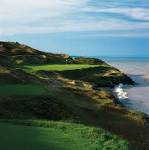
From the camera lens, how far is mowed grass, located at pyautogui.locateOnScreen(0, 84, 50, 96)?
34153 mm

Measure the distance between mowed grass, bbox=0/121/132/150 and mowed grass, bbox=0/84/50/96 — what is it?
11.6 meters

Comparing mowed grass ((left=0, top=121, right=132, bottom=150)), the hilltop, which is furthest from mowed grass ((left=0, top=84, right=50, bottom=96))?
mowed grass ((left=0, top=121, right=132, bottom=150))

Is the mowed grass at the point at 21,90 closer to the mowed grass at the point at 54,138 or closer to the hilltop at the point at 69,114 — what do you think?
the hilltop at the point at 69,114

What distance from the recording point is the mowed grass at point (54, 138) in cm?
1759

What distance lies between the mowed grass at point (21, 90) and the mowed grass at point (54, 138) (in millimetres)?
11588

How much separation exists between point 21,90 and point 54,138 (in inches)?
644

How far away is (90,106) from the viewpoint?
3472cm

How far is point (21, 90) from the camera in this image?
35.2 m

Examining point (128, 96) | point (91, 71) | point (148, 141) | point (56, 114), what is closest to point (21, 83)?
point (56, 114)

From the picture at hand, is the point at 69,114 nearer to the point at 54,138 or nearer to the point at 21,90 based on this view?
the point at 21,90

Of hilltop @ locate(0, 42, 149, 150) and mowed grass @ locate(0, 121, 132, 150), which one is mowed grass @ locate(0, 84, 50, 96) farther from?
mowed grass @ locate(0, 121, 132, 150)

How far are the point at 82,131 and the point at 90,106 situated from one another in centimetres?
1344

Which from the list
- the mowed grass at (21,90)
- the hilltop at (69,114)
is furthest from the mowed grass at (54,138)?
the mowed grass at (21,90)

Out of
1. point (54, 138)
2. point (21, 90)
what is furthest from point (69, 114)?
point (54, 138)
